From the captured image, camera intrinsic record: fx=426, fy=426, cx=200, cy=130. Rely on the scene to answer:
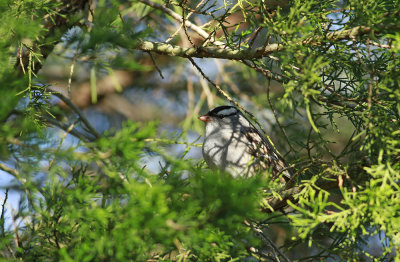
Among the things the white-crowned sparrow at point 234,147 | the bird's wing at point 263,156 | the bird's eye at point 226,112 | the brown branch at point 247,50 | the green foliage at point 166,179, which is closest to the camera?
the green foliage at point 166,179

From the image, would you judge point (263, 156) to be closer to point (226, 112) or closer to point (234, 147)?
point (234, 147)

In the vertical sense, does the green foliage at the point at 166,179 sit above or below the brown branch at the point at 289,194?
above

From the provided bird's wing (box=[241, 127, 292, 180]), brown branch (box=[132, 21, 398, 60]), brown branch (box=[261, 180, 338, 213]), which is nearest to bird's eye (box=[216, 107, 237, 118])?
bird's wing (box=[241, 127, 292, 180])

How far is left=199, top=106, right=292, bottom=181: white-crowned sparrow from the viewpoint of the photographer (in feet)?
11.3

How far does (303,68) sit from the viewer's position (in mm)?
1812

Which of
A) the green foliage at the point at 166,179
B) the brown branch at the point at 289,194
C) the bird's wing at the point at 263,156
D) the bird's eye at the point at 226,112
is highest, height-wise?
the green foliage at the point at 166,179

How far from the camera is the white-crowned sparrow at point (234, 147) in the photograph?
3.45 metres

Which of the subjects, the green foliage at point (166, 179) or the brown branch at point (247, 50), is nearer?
the green foliage at point (166, 179)

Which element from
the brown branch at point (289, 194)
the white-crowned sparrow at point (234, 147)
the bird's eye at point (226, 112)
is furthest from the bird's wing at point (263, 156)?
the brown branch at point (289, 194)

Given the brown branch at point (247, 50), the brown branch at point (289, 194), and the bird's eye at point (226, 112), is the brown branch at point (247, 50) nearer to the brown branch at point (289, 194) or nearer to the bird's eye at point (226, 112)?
the brown branch at point (289, 194)

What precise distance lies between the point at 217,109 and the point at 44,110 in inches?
72.8

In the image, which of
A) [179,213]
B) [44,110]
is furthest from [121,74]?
[179,213]

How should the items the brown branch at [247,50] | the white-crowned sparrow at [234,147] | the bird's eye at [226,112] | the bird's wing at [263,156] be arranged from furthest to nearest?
the bird's eye at [226,112] → the bird's wing at [263,156] → the white-crowned sparrow at [234,147] → the brown branch at [247,50]

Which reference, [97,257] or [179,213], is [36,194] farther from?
[179,213]
